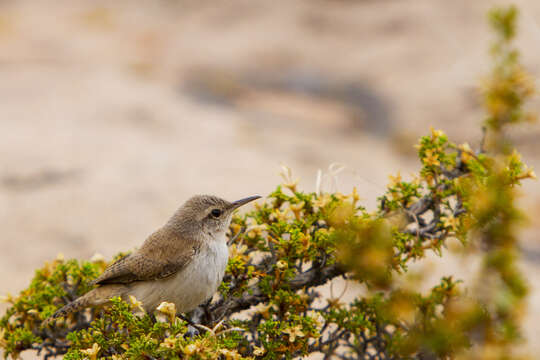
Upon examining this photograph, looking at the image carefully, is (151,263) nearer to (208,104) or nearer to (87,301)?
(87,301)

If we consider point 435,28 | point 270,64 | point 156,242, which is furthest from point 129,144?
point 435,28

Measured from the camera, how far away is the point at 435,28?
43.5 feet

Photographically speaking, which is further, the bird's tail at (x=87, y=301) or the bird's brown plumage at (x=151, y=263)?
the bird's brown plumage at (x=151, y=263)

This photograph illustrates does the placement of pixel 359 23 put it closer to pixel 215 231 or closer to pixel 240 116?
pixel 240 116

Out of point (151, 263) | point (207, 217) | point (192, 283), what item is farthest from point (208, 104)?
point (192, 283)

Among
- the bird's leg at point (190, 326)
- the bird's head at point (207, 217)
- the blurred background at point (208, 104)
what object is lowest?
the bird's leg at point (190, 326)

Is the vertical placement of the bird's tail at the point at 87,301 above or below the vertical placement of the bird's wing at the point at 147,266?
below

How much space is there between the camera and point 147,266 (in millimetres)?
3359

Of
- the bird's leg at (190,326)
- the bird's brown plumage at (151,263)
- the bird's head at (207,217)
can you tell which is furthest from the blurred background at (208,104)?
the bird's leg at (190,326)

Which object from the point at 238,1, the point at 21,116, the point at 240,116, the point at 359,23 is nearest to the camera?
the point at 21,116

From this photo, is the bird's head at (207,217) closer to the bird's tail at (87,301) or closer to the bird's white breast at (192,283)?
the bird's white breast at (192,283)

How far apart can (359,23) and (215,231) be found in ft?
38.6

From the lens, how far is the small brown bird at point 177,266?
320 cm

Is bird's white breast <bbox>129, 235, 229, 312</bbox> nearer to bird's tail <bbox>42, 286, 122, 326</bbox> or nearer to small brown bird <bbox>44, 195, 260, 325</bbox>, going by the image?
small brown bird <bbox>44, 195, 260, 325</bbox>
